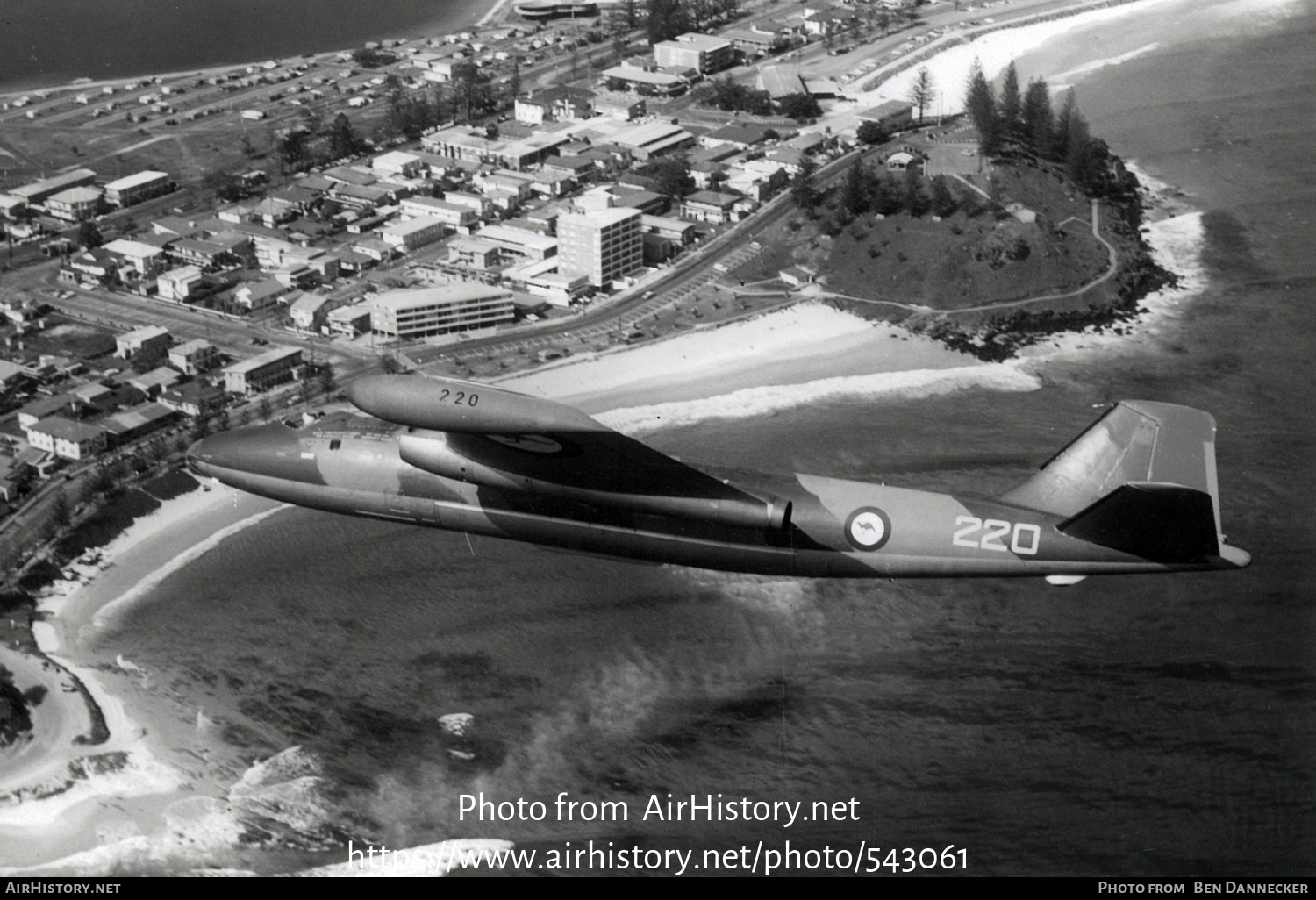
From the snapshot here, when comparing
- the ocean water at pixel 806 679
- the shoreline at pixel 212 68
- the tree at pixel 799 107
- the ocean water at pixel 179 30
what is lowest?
the ocean water at pixel 806 679

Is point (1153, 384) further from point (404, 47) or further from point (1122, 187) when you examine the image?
point (404, 47)

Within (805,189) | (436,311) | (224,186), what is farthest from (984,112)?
(224,186)

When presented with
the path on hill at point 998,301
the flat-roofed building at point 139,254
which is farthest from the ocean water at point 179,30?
the path on hill at point 998,301

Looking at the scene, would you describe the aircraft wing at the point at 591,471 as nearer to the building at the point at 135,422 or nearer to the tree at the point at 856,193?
the building at the point at 135,422

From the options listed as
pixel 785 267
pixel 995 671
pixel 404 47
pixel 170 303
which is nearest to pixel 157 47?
pixel 404 47

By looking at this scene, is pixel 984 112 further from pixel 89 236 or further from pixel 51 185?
pixel 51 185

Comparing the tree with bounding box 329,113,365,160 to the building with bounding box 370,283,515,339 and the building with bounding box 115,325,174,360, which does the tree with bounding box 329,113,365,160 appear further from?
the building with bounding box 115,325,174,360

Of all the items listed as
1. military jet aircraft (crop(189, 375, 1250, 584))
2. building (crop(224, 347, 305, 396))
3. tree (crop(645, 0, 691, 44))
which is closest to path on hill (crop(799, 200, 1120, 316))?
building (crop(224, 347, 305, 396))
